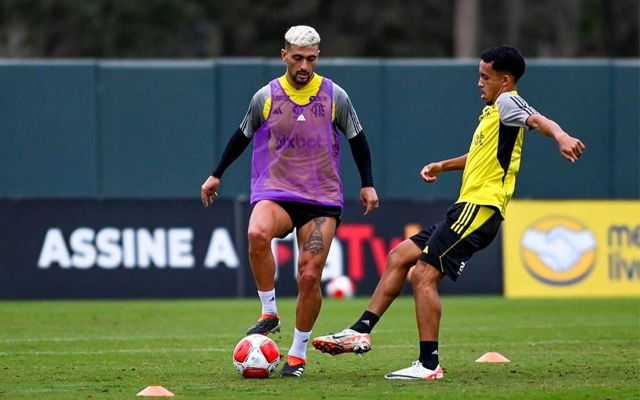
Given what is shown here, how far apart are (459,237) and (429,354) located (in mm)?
835

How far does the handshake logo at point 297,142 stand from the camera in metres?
9.46

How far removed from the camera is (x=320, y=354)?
37.2 feet

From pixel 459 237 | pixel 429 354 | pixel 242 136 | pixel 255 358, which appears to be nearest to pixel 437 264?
pixel 459 237

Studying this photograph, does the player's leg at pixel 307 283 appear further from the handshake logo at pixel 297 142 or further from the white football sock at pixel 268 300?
the handshake logo at pixel 297 142

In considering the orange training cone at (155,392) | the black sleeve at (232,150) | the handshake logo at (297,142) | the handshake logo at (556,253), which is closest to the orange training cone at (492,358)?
the handshake logo at (297,142)

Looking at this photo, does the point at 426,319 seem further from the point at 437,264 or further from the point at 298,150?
the point at 298,150

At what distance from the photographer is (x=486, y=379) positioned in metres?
8.99

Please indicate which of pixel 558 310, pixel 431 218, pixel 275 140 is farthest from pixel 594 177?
pixel 275 140

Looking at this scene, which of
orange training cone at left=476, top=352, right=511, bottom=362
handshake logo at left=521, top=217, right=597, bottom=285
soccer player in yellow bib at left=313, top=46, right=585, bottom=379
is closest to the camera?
soccer player in yellow bib at left=313, top=46, right=585, bottom=379

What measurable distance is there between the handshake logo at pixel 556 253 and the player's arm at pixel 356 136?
928 centimetres

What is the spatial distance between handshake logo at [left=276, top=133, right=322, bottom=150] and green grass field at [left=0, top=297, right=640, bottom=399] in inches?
66.2

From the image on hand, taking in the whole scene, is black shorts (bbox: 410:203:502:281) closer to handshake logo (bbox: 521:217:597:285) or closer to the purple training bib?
the purple training bib

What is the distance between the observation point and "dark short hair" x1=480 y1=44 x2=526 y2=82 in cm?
894

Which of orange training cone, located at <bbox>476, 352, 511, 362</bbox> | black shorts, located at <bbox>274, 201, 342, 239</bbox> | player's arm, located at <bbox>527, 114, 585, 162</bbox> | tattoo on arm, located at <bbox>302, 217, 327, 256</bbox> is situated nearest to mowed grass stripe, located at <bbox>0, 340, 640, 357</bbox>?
orange training cone, located at <bbox>476, 352, 511, 362</bbox>
